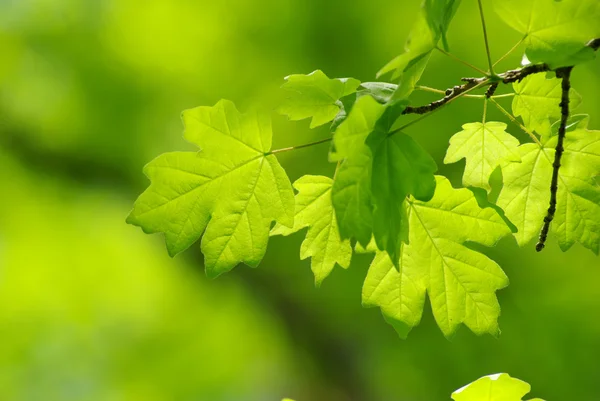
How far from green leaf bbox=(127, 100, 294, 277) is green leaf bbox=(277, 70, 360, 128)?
0.12 meters

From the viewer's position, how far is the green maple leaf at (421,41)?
100 cm

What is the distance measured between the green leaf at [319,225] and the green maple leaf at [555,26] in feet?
1.79

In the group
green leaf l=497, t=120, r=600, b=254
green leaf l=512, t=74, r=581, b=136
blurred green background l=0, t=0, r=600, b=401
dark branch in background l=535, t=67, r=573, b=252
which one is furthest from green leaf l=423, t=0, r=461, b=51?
blurred green background l=0, t=0, r=600, b=401

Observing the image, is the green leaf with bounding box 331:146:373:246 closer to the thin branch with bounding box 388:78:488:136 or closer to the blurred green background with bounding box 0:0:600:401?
the thin branch with bounding box 388:78:488:136

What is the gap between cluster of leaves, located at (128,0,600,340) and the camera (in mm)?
1150

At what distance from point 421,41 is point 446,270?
678mm

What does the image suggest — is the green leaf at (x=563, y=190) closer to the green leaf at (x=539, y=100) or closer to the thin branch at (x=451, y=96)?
the green leaf at (x=539, y=100)

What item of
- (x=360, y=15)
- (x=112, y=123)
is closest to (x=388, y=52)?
(x=360, y=15)

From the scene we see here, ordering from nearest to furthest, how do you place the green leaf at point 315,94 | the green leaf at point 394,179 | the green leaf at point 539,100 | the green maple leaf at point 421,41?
the green maple leaf at point 421,41, the green leaf at point 394,179, the green leaf at point 315,94, the green leaf at point 539,100

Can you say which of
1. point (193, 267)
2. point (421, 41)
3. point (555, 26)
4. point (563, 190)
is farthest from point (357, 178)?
point (193, 267)

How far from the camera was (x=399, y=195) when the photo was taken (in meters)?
1.15

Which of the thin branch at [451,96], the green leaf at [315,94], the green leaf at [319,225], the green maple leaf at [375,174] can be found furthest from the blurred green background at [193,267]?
the green maple leaf at [375,174]

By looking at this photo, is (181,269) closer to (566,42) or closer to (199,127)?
(199,127)

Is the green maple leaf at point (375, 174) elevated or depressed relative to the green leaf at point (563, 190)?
elevated
